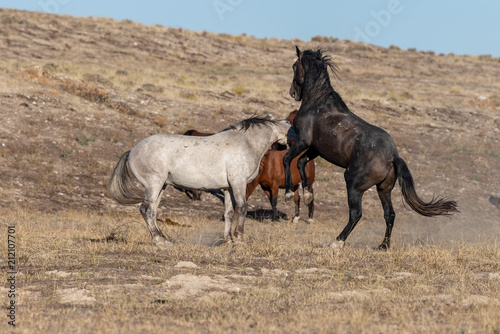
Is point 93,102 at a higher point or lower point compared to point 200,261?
higher

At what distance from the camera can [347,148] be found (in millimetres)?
10344

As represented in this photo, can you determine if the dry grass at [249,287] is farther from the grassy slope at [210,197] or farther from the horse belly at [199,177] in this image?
the horse belly at [199,177]

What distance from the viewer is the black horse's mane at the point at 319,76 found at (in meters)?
10.8

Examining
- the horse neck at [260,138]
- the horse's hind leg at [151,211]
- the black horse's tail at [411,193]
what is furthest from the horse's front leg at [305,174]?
the horse's hind leg at [151,211]

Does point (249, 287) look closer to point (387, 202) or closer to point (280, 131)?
point (387, 202)

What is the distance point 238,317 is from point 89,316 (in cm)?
145

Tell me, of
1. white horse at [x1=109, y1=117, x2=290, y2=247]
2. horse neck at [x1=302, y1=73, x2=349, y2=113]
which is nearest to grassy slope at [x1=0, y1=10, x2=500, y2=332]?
white horse at [x1=109, y1=117, x2=290, y2=247]

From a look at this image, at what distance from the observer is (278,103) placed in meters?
30.2

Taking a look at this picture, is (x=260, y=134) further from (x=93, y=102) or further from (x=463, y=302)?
(x=93, y=102)

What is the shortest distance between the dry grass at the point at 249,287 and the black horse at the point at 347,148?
2.81 ft

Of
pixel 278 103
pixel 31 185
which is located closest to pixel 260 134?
pixel 31 185

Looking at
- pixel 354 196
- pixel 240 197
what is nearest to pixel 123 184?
pixel 240 197

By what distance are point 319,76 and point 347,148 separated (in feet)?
4.97

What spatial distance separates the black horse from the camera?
33.2 ft
